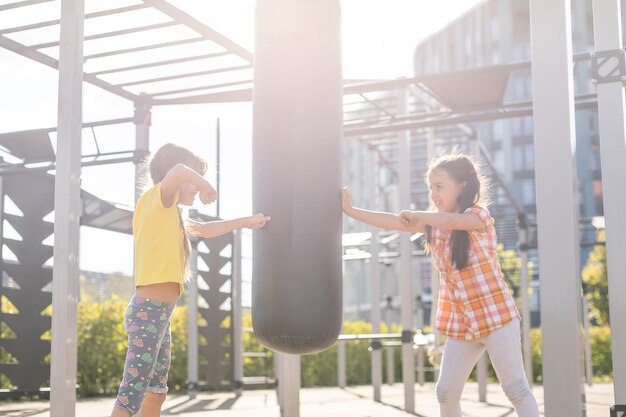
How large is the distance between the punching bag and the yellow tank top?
22.5 inches

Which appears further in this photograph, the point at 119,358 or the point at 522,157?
the point at 522,157

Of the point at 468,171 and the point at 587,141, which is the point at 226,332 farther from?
the point at 587,141

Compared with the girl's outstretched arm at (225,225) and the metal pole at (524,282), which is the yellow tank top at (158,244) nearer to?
the girl's outstretched arm at (225,225)

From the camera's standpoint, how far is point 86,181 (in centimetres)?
776

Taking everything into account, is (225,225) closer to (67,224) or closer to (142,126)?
(67,224)

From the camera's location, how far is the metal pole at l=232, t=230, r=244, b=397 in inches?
379

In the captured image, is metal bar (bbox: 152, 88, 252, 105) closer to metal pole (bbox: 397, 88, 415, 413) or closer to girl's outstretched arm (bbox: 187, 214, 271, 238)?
metal pole (bbox: 397, 88, 415, 413)

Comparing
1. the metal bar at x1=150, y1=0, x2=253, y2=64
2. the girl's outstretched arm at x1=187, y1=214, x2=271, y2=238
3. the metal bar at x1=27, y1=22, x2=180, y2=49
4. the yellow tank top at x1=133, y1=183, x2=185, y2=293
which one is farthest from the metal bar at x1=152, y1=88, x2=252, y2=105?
the yellow tank top at x1=133, y1=183, x2=185, y2=293

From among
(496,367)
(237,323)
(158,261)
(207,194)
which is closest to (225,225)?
(207,194)

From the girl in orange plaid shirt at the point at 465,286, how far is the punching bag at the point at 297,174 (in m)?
0.35

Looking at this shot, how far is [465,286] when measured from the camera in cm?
357

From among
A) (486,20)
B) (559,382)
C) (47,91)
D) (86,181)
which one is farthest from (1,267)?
(486,20)

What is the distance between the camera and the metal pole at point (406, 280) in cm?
743

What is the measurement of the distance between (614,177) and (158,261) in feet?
8.09
